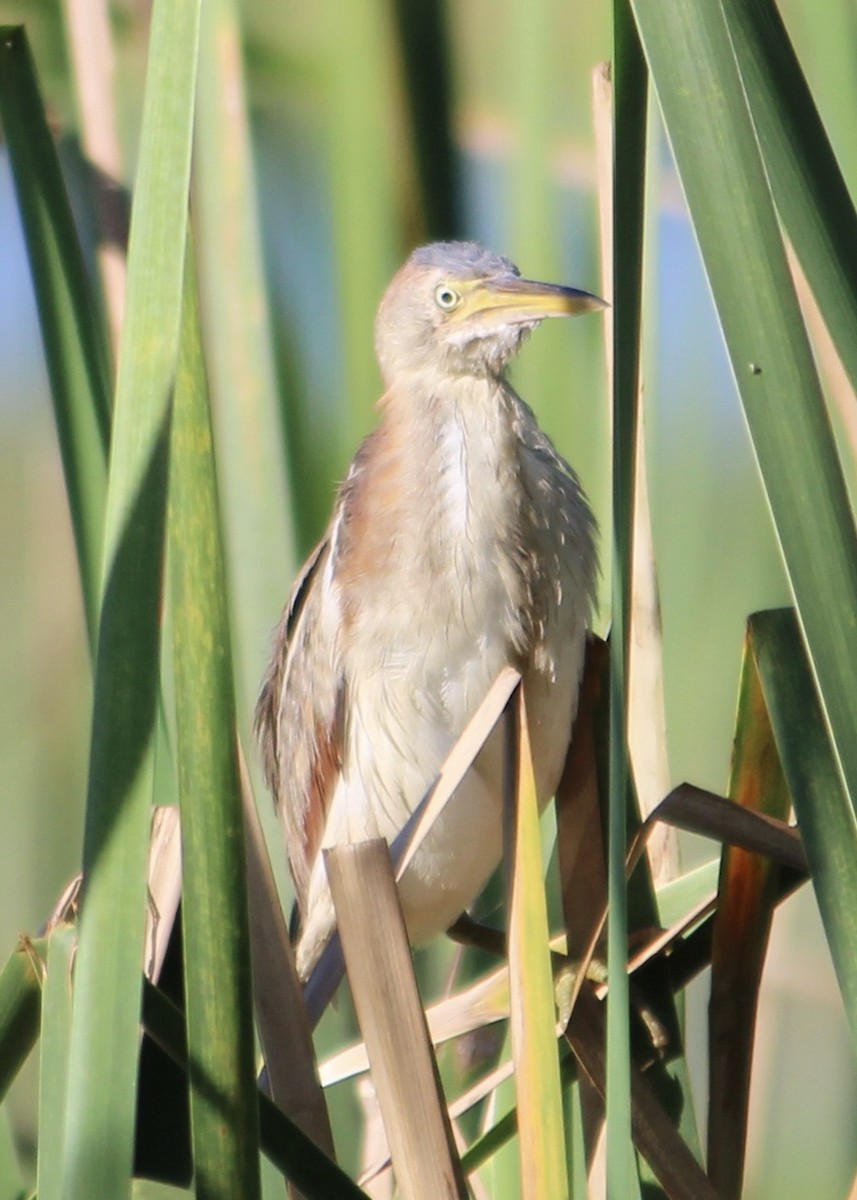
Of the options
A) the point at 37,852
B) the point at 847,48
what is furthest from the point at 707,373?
the point at 37,852

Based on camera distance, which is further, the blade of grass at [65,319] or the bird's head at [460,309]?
the bird's head at [460,309]

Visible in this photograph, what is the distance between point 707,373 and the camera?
181 cm

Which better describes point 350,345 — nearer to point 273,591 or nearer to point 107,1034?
point 273,591

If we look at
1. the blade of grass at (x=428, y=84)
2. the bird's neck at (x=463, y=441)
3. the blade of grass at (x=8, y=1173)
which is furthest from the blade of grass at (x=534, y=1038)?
the blade of grass at (x=428, y=84)

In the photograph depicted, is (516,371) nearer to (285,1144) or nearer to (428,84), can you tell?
(428,84)

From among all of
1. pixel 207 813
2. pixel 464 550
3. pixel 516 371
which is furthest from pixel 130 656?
pixel 516 371

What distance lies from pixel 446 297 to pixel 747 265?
1.03m

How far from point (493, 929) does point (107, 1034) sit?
109cm

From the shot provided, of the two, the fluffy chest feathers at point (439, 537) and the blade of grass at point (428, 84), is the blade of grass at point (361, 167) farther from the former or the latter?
the fluffy chest feathers at point (439, 537)

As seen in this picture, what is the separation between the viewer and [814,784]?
2.99ft

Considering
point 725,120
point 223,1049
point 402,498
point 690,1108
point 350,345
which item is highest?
point 350,345

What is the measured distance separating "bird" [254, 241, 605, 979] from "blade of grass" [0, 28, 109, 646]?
39 centimetres

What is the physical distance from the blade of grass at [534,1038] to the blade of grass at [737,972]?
205mm

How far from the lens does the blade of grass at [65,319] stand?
1182 mm
